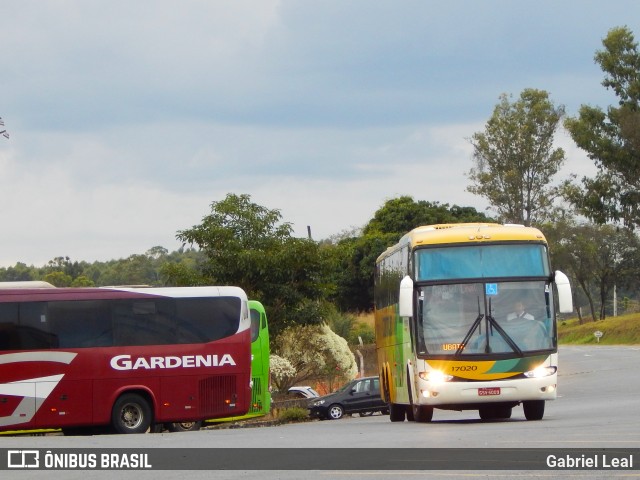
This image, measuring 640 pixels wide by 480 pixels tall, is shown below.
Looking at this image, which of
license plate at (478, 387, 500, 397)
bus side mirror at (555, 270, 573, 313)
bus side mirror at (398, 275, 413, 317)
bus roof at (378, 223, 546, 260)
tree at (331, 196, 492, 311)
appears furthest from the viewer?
tree at (331, 196, 492, 311)

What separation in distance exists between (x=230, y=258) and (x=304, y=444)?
86.6 ft

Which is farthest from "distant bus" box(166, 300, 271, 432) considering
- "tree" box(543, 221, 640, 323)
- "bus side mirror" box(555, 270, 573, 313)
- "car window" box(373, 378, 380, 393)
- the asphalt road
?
"tree" box(543, 221, 640, 323)

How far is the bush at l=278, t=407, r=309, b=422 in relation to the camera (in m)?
38.4

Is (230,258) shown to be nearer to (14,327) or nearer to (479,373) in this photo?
(14,327)

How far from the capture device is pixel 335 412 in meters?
39.6

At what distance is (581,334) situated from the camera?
91.4 metres

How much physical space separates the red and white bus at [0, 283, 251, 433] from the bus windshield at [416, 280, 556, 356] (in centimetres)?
674

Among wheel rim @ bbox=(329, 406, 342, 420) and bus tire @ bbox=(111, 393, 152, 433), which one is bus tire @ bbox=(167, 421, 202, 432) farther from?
wheel rim @ bbox=(329, 406, 342, 420)

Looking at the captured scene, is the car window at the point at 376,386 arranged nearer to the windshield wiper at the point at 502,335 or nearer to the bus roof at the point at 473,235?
the bus roof at the point at 473,235

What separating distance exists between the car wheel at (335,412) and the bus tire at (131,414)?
14140 millimetres

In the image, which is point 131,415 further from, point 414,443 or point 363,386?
point 363,386

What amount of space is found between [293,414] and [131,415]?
1338 cm

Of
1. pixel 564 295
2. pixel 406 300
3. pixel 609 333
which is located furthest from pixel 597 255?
pixel 406 300
